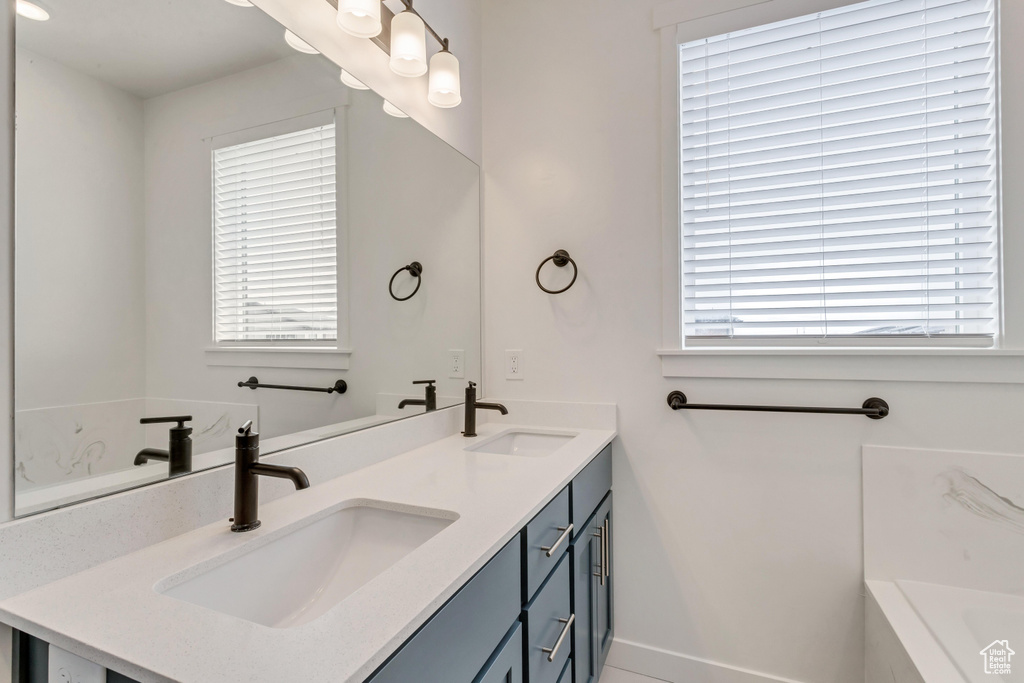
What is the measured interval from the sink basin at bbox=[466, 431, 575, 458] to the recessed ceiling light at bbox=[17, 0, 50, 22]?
56.4 inches

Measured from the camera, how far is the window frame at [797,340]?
4.61 ft

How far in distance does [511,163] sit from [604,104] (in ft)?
1.35

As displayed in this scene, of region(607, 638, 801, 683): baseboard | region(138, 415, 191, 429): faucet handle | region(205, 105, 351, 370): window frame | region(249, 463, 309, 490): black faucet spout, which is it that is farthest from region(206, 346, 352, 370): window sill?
region(607, 638, 801, 683): baseboard

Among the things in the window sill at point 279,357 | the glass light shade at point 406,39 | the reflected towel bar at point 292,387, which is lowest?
the reflected towel bar at point 292,387

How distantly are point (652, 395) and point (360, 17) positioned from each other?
1.44m

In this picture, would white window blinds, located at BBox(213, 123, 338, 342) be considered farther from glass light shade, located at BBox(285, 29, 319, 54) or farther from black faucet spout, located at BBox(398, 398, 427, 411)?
black faucet spout, located at BBox(398, 398, 427, 411)

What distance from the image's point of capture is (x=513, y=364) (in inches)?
79.0

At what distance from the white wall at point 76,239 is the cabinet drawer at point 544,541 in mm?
780

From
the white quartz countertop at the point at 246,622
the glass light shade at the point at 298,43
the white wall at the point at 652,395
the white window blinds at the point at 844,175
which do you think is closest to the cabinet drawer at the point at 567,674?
the white quartz countertop at the point at 246,622

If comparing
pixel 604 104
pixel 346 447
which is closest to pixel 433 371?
pixel 346 447

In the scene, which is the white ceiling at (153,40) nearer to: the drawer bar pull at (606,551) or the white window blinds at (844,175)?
the white window blinds at (844,175)

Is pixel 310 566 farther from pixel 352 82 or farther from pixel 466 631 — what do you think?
pixel 352 82

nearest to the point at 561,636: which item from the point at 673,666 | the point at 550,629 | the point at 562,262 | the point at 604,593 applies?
the point at 550,629

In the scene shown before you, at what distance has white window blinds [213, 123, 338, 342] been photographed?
1.01 meters
